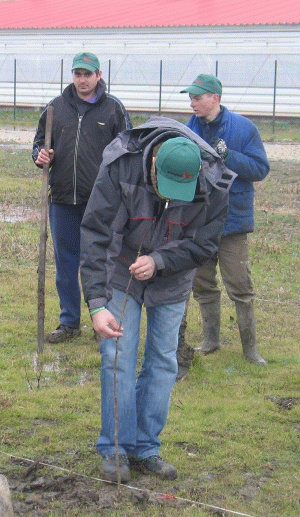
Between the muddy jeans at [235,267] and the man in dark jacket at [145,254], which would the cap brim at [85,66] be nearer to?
the muddy jeans at [235,267]

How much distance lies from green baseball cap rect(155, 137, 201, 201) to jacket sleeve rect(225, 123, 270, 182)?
1902 mm

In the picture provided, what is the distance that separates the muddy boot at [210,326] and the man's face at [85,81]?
1928mm

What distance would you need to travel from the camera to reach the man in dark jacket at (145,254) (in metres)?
3.25

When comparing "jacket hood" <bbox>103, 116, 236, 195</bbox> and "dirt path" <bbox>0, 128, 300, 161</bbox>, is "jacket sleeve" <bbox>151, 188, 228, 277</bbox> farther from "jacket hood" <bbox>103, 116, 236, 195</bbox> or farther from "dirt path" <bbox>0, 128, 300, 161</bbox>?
"dirt path" <bbox>0, 128, 300, 161</bbox>

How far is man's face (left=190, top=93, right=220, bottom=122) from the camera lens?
16.4 ft

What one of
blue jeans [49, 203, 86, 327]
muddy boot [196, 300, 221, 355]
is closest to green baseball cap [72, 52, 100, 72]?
blue jeans [49, 203, 86, 327]

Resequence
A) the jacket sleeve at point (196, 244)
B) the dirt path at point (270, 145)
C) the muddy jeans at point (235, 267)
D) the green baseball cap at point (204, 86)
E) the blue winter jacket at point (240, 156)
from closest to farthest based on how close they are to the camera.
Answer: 1. the jacket sleeve at point (196, 244)
2. the green baseball cap at point (204, 86)
3. the blue winter jacket at point (240, 156)
4. the muddy jeans at point (235, 267)
5. the dirt path at point (270, 145)

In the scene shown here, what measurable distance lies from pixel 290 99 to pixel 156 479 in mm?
24783

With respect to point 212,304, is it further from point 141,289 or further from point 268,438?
point 141,289

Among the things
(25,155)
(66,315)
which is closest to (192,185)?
(66,315)

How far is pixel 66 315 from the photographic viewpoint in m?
5.88

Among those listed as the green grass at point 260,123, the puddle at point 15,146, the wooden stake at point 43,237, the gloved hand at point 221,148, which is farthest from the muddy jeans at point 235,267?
the green grass at point 260,123

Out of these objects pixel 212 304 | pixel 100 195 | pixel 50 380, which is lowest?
pixel 50 380

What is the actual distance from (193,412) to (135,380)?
1.12 meters
